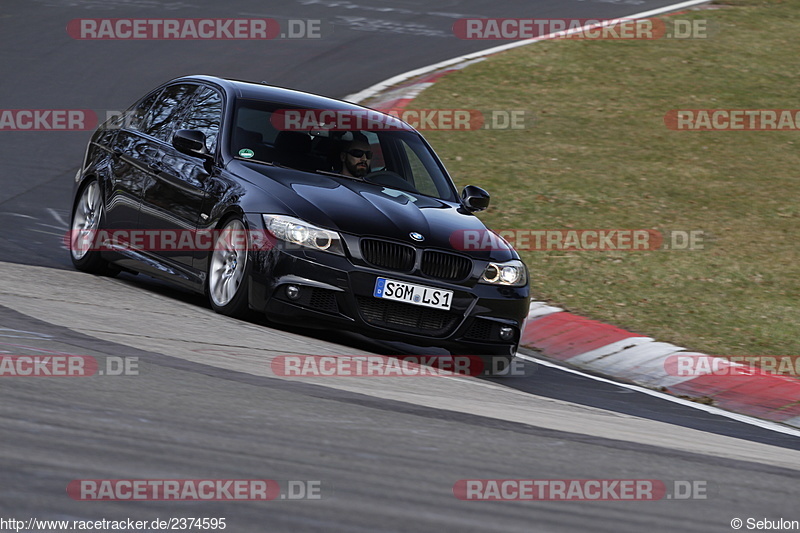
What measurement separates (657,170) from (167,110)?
7951 millimetres

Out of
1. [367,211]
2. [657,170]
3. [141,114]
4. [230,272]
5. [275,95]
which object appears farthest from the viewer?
[657,170]

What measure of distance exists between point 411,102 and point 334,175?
8.92 metres

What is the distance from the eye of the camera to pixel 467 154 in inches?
613

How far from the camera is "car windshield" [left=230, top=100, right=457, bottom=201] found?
8453 mm

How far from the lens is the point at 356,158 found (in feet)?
28.3

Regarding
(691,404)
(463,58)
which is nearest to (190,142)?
(691,404)

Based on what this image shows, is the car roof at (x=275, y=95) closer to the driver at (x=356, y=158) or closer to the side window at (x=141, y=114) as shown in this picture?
the driver at (x=356, y=158)

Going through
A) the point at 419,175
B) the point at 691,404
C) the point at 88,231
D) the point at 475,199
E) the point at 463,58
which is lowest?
the point at 691,404

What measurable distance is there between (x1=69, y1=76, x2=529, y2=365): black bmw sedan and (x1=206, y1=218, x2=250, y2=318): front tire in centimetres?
1

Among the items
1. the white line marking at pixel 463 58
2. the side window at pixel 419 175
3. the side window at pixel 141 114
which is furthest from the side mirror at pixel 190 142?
the white line marking at pixel 463 58

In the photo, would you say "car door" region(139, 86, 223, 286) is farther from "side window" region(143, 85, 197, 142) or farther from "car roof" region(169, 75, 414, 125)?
"car roof" region(169, 75, 414, 125)

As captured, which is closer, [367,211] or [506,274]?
[367,211]

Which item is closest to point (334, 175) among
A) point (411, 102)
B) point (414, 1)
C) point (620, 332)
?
point (620, 332)

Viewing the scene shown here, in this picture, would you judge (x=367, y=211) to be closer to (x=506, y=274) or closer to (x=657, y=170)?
(x=506, y=274)
